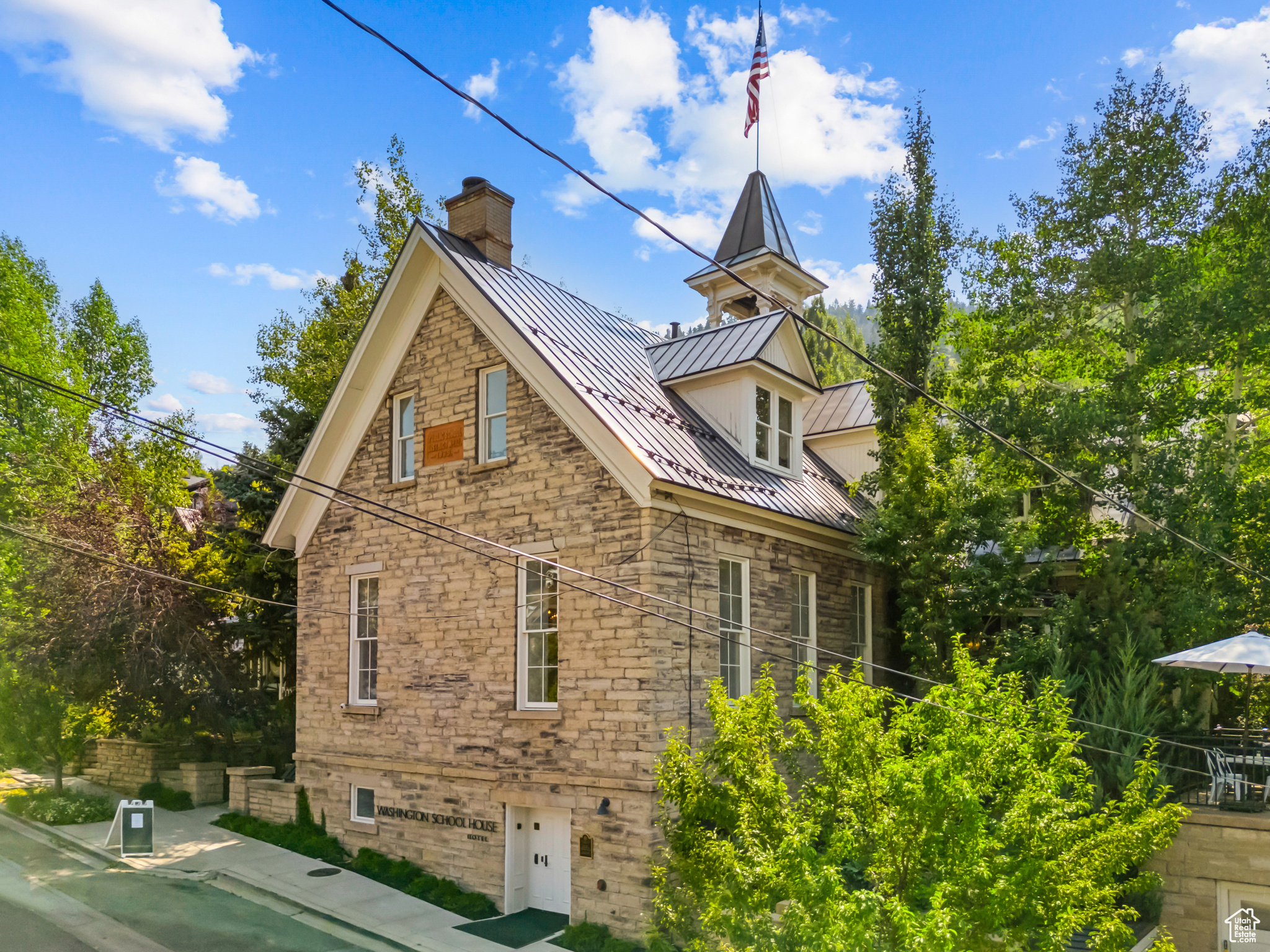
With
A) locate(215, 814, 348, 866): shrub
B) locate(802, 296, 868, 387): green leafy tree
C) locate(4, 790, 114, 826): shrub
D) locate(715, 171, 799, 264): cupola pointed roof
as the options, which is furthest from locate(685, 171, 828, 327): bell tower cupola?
locate(802, 296, 868, 387): green leafy tree

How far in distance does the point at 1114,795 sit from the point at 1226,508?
4997 millimetres

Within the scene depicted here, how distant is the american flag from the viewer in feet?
50.3

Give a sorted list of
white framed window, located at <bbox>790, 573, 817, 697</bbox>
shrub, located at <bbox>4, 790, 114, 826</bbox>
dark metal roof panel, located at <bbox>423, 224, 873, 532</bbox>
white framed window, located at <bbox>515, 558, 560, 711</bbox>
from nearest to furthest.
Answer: dark metal roof panel, located at <bbox>423, 224, 873, 532</bbox> < white framed window, located at <bbox>515, 558, 560, 711</bbox> < white framed window, located at <bbox>790, 573, 817, 697</bbox> < shrub, located at <bbox>4, 790, 114, 826</bbox>

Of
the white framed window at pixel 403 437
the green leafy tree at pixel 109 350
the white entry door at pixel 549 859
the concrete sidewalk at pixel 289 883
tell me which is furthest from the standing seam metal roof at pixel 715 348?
the green leafy tree at pixel 109 350

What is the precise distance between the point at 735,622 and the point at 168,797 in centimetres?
1322

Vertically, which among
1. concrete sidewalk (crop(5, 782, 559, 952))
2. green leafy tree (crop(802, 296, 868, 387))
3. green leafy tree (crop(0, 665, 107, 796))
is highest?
green leafy tree (crop(802, 296, 868, 387))

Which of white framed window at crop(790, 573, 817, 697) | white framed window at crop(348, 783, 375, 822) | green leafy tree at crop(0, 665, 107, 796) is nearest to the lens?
white framed window at crop(790, 573, 817, 697)

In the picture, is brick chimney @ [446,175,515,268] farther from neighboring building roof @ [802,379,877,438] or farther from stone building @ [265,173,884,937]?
neighboring building roof @ [802,379,877,438]

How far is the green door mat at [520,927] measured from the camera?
12180 mm

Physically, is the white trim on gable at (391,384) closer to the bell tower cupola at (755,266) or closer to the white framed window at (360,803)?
the white framed window at (360,803)

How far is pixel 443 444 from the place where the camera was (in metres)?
15.3

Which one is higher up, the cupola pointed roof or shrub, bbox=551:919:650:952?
the cupola pointed roof

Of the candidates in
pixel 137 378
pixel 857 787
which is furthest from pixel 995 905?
pixel 137 378

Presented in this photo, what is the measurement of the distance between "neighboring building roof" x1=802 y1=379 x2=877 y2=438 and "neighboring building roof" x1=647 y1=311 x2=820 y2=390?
429 cm
